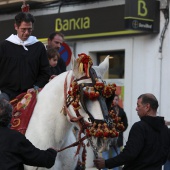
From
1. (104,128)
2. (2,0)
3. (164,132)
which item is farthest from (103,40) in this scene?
(104,128)

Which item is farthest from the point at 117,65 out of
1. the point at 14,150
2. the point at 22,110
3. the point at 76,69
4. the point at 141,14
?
the point at 14,150

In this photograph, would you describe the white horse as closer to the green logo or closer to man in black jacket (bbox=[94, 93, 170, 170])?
man in black jacket (bbox=[94, 93, 170, 170])

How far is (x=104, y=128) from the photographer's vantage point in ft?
19.4

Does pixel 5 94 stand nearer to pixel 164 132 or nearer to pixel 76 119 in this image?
pixel 76 119

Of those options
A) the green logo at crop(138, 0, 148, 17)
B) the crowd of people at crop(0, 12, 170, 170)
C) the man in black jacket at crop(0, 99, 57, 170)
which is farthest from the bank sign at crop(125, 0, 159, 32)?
the man in black jacket at crop(0, 99, 57, 170)

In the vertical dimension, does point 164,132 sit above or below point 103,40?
below

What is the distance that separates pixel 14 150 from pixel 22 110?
0.96m

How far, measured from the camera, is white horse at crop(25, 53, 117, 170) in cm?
638

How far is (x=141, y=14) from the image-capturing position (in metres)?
14.8

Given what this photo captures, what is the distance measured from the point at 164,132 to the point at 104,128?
1354 mm

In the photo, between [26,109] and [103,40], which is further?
[103,40]

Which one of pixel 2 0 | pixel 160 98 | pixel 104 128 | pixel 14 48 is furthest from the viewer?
pixel 2 0

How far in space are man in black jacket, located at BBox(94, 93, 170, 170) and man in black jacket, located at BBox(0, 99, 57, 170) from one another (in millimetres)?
1018

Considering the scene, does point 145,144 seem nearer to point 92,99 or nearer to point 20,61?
point 92,99
